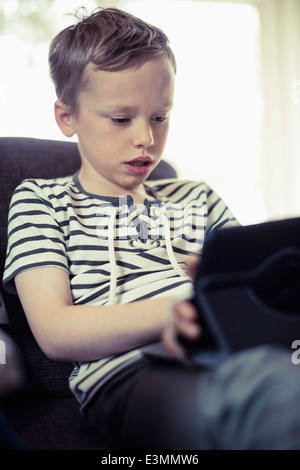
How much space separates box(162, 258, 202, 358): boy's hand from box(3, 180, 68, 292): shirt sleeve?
28 cm

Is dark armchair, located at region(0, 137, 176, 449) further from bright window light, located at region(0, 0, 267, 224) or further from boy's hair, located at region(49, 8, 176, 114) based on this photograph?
bright window light, located at region(0, 0, 267, 224)

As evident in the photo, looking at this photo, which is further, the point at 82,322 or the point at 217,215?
the point at 217,215

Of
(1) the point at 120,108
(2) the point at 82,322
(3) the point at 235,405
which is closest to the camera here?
(3) the point at 235,405

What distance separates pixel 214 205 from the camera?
0.82 metres

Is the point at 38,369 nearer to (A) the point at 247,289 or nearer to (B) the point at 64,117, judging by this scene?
(B) the point at 64,117

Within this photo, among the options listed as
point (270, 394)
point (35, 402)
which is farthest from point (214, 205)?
point (270, 394)

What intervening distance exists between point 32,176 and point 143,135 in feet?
0.89

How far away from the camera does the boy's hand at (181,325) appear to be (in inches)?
14.0

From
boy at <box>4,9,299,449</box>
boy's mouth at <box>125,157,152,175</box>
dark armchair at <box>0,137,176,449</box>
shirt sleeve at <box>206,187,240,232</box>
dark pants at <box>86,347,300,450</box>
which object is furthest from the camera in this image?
shirt sleeve at <box>206,187,240,232</box>

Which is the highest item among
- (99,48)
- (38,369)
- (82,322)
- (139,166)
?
(99,48)

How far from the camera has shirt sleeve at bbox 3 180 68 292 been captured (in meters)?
0.62

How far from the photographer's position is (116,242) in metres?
0.67
